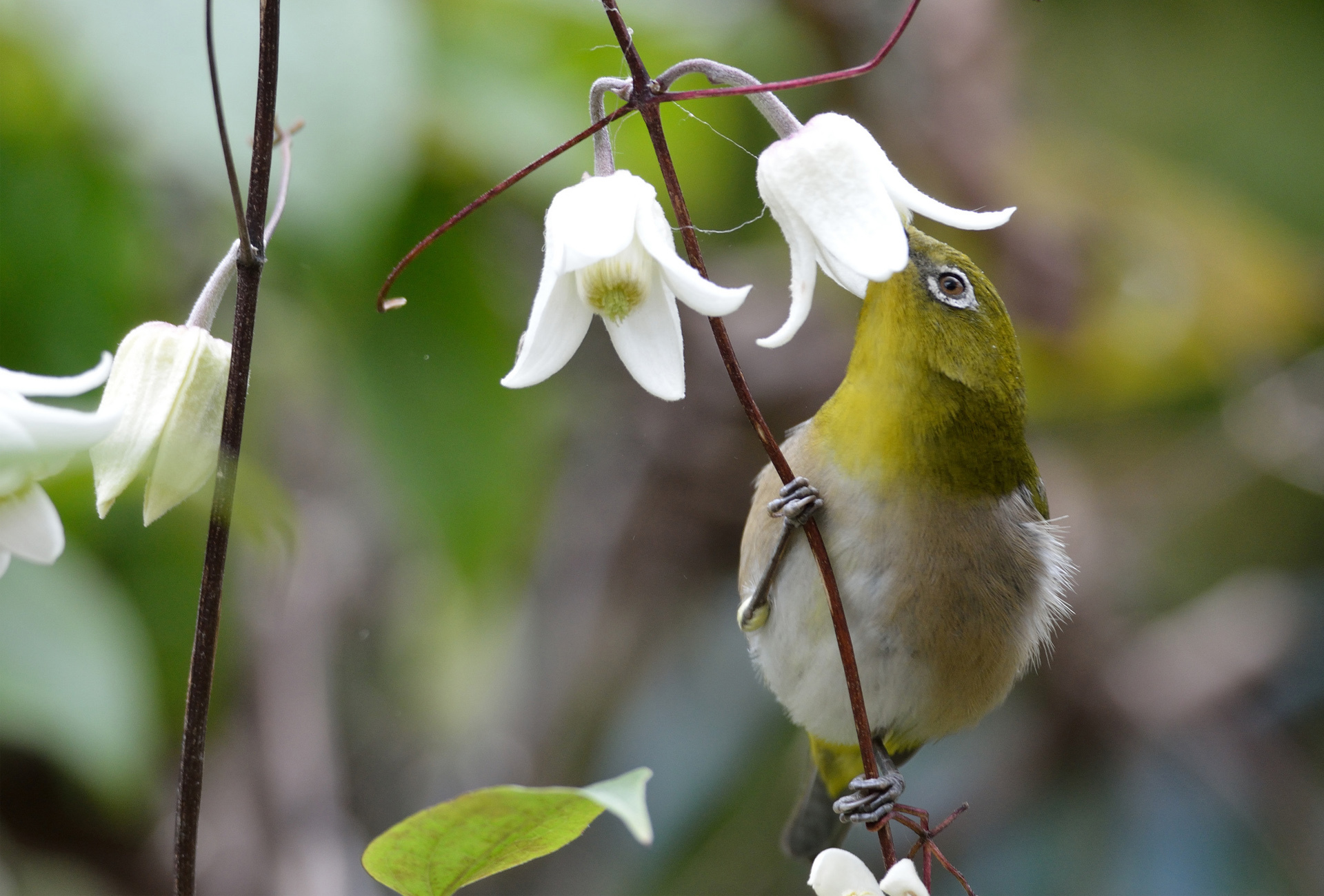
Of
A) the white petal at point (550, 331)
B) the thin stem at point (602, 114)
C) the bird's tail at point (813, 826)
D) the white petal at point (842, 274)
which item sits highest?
the thin stem at point (602, 114)

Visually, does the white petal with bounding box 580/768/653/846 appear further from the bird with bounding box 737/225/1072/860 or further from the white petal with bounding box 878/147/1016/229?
the bird with bounding box 737/225/1072/860

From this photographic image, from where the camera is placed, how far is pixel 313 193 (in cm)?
178

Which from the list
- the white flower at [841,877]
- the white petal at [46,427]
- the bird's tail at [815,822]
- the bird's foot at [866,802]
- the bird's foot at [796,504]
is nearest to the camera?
the white petal at [46,427]

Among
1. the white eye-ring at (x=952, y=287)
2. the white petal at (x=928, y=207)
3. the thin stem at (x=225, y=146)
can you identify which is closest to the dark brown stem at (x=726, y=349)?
the white petal at (x=928, y=207)

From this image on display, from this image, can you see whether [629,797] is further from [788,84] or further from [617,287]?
[788,84]

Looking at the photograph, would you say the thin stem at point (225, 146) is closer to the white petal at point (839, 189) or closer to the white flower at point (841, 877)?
the white petal at point (839, 189)

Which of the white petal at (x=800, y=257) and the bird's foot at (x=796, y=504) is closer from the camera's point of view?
the white petal at (x=800, y=257)

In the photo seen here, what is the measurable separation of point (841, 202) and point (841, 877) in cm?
59

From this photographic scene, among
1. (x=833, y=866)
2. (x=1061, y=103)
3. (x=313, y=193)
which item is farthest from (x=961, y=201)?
(x=833, y=866)

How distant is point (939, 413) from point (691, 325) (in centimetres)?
167

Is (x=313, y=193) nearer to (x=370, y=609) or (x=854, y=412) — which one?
(x=854, y=412)

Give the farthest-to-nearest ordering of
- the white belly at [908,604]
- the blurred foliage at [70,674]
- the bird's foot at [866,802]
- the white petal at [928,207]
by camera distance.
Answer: the blurred foliage at [70,674]
the white belly at [908,604]
the bird's foot at [866,802]
the white petal at [928,207]

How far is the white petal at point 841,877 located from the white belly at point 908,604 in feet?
2.35

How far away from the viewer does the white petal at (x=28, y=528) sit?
88cm
